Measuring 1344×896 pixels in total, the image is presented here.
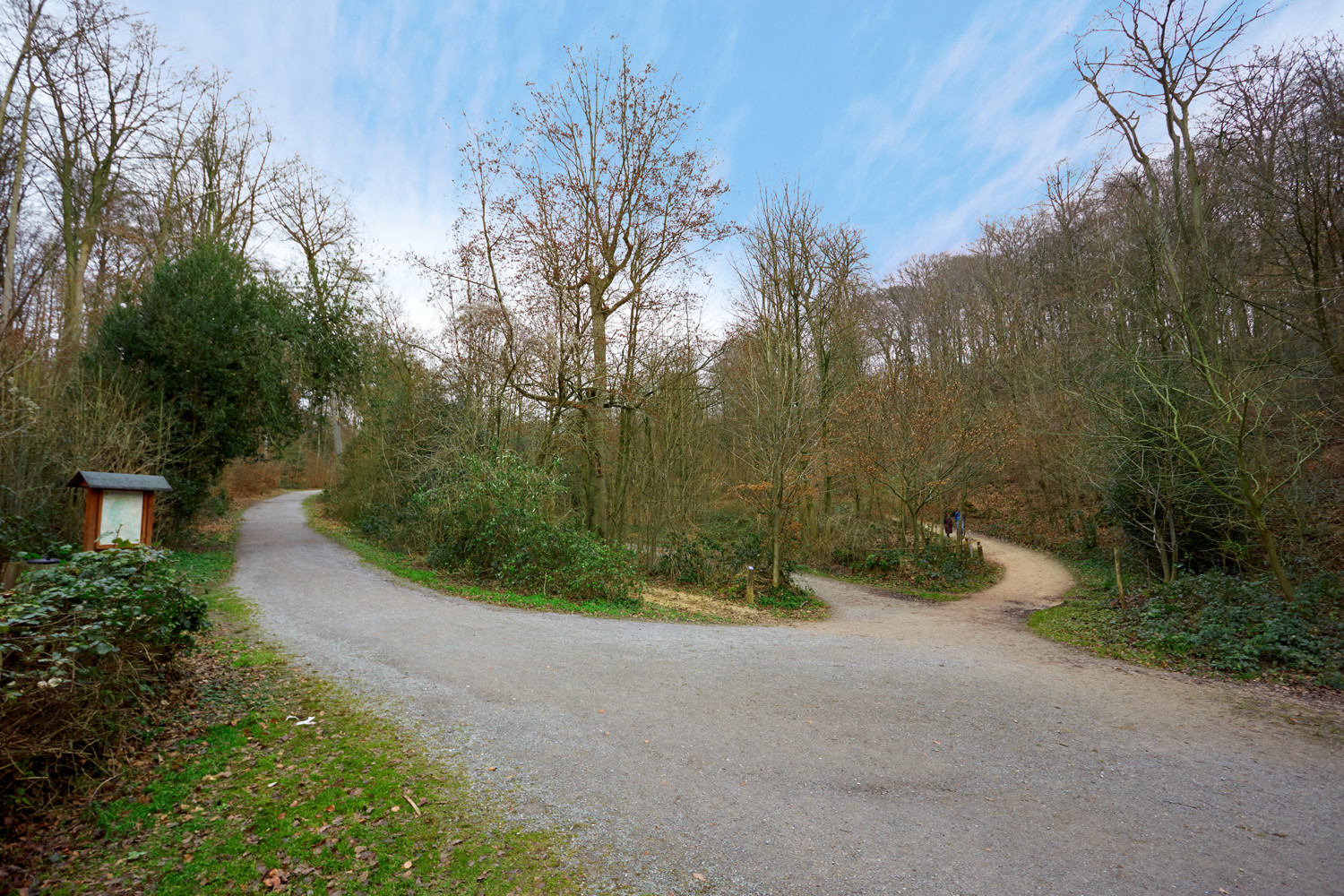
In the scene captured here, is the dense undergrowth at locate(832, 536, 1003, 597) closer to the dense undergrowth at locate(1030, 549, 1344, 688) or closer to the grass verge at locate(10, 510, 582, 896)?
the dense undergrowth at locate(1030, 549, 1344, 688)

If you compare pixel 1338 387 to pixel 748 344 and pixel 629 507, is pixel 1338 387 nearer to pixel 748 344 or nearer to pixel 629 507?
pixel 748 344

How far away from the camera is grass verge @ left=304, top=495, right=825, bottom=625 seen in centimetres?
1003

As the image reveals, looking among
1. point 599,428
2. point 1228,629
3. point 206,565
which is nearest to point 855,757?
point 1228,629

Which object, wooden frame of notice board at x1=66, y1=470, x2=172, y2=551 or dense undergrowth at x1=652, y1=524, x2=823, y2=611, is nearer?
wooden frame of notice board at x1=66, y1=470, x2=172, y2=551

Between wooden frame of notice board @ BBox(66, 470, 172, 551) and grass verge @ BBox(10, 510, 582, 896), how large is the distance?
3.57 meters

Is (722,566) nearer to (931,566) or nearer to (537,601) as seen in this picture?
(537,601)

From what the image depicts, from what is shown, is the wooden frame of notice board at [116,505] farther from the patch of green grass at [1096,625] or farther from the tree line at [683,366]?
the patch of green grass at [1096,625]

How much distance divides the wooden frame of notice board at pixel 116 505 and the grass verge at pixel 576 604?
14.2ft

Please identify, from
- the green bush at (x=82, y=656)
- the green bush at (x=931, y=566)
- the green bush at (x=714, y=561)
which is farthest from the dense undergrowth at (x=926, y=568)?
the green bush at (x=82, y=656)

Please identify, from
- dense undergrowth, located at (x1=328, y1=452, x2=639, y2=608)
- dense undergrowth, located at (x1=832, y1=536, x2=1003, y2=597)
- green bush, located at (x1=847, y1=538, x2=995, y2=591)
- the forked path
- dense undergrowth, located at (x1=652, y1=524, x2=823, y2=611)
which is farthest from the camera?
green bush, located at (x1=847, y1=538, x2=995, y2=591)

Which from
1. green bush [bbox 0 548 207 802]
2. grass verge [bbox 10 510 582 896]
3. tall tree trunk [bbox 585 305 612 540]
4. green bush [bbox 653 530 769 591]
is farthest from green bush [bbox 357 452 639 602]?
green bush [bbox 0 548 207 802]

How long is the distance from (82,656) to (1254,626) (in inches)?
477

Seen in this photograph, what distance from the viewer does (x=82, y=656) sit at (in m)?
3.87

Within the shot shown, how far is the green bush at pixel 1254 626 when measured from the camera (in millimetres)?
7219
